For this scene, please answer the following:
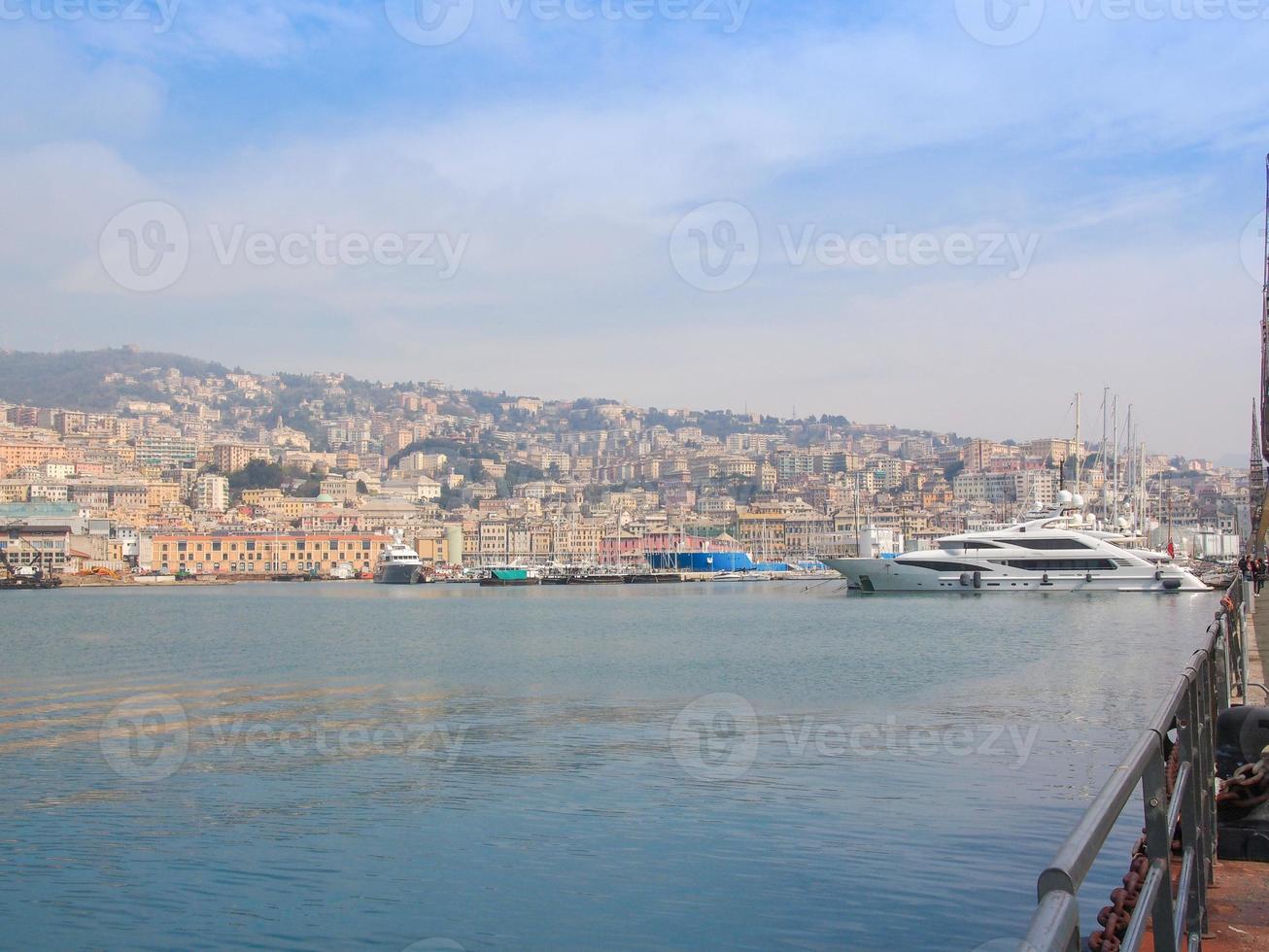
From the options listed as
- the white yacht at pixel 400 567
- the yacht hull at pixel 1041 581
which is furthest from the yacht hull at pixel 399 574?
the yacht hull at pixel 1041 581

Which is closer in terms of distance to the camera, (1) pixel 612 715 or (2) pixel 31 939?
(2) pixel 31 939

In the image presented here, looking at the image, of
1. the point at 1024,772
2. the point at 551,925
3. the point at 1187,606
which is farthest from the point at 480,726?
the point at 1187,606

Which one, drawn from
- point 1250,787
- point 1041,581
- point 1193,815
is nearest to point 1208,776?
point 1193,815

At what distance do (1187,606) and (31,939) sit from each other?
1696 inches

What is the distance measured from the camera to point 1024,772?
1194 cm

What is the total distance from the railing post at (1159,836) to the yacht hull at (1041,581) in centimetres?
5127

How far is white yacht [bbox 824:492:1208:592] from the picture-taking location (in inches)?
2034

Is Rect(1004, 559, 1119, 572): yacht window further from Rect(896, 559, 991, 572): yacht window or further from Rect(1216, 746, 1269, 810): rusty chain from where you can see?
Rect(1216, 746, 1269, 810): rusty chain

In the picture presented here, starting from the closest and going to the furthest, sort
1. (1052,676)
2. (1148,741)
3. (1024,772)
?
(1148,741) → (1024,772) → (1052,676)

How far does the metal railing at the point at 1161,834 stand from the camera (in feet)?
6.25

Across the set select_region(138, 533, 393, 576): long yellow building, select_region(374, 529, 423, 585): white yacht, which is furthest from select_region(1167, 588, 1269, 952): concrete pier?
select_region(138, 533, 393, 576): long yellow building

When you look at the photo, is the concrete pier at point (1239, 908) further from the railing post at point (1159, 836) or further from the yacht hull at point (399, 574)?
the yacht hull at point (399, 574)

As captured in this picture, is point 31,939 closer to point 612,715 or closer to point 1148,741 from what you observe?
point 1148,741

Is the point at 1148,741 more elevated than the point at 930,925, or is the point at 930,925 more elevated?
the point at 1148,741
